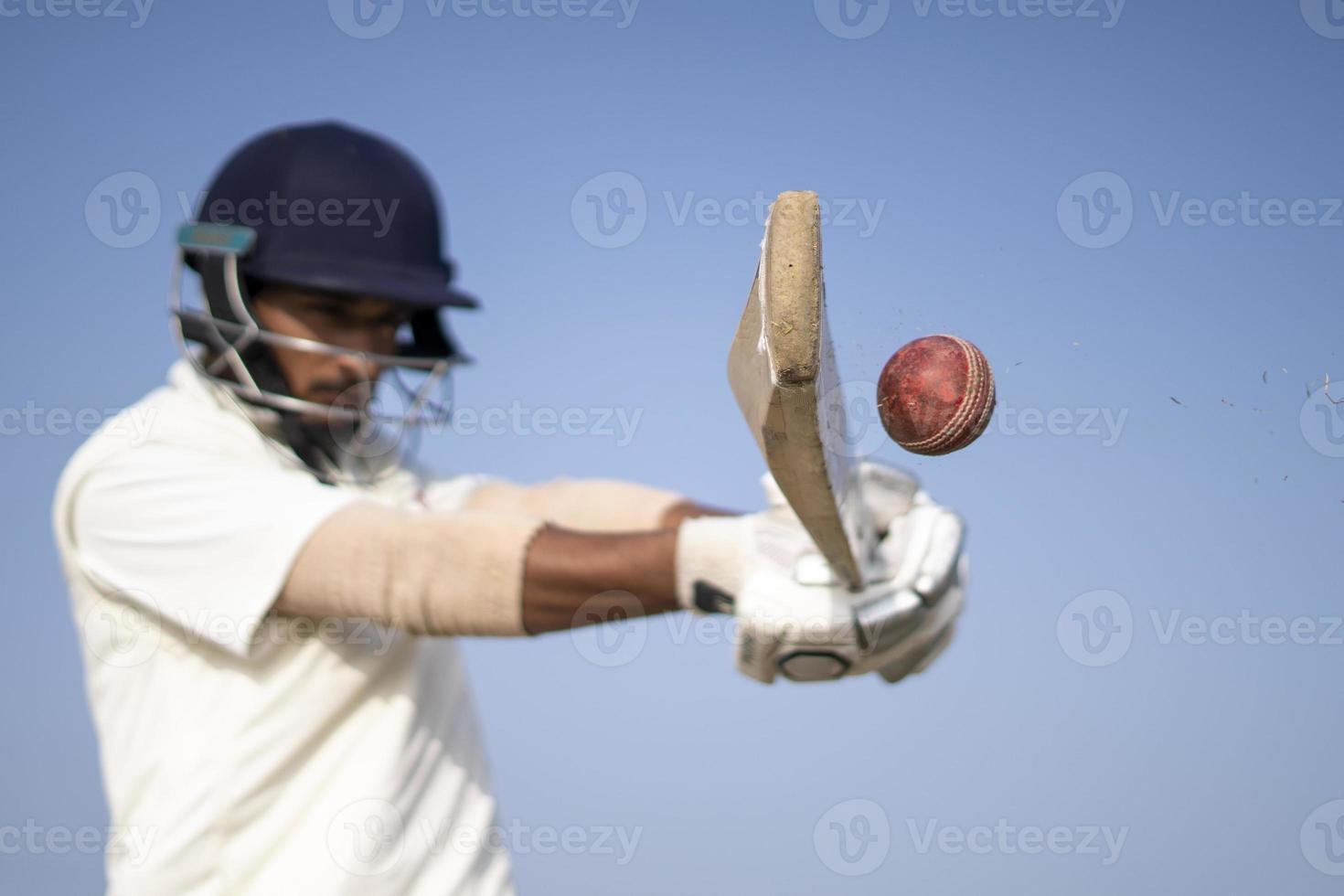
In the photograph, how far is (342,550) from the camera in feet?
7.93

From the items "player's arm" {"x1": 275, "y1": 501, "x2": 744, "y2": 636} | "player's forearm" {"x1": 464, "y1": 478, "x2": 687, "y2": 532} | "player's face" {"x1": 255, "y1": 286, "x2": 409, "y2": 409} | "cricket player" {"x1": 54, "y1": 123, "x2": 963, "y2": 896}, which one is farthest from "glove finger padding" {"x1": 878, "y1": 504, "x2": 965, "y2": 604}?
"player's face" {"x1": 255, "y1": 286, "x2": 409, "y2": 409}

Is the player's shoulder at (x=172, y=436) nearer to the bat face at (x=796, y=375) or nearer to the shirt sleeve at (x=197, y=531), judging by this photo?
the shirt sleeve at (x=197, y=531)

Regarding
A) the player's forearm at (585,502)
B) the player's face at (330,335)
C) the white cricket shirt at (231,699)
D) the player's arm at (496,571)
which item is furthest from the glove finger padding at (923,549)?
the player's face at (330,335)

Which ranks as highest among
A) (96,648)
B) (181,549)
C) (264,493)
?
(264,493)

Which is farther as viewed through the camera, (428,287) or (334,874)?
(428,287)

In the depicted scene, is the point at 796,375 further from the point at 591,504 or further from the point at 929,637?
the point at 591,504

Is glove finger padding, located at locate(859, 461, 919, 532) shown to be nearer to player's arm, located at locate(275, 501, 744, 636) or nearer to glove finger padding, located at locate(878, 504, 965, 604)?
glove finger padding, located at locate(878, 504, 965, 604)

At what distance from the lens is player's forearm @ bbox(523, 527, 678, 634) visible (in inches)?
93.7

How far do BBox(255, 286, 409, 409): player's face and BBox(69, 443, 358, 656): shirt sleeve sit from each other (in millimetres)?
320

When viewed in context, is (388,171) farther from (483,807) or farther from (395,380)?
(483,807)

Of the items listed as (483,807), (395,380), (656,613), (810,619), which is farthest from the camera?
(395,380)

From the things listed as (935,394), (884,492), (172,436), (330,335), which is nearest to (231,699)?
(172,436)

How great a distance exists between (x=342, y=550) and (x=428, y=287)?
94 cm

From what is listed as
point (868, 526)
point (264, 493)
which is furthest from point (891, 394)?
point (264, 493)
